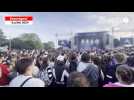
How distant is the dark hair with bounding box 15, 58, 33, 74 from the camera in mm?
4868

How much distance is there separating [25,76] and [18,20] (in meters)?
1.11

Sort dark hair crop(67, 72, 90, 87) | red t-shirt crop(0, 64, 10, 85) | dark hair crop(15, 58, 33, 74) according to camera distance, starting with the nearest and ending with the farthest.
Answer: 1. dark hair crop(15, 58, 33, 74)
2. dark hair crop(67, 72, 90, 87)
3. red t-shirt crop(0, 64, 10, 85)

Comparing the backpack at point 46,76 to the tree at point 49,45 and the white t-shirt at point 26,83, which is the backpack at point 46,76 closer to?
the white t-shirt at point 26,83

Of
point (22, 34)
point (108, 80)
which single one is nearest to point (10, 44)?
point (22, 34)

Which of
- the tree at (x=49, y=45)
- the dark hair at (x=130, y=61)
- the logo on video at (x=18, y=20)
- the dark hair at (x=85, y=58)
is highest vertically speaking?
the logo on video at (x=18, y=20)

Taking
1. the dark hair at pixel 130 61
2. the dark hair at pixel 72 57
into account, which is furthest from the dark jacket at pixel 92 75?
the dark hair at pixel 130 61

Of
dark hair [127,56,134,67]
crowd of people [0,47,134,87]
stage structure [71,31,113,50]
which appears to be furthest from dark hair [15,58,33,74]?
dark hair [127,56,134,67]

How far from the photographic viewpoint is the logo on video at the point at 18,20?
518cm

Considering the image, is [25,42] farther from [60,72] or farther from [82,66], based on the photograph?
[82,66]

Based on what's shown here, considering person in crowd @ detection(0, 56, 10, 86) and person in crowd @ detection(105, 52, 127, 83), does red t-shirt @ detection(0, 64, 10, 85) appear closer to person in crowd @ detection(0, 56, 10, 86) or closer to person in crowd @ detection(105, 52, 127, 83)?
person in crowd @ detection(0, 56, 10, 86)

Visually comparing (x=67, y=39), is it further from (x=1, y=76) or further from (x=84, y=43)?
(x=1, y=76)

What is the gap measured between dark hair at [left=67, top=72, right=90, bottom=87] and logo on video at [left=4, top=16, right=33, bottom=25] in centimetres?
99

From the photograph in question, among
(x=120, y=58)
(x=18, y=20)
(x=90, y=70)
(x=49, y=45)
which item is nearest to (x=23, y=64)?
(x=49, y=45)

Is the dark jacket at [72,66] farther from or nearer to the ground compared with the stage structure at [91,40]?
nearer to the ground
